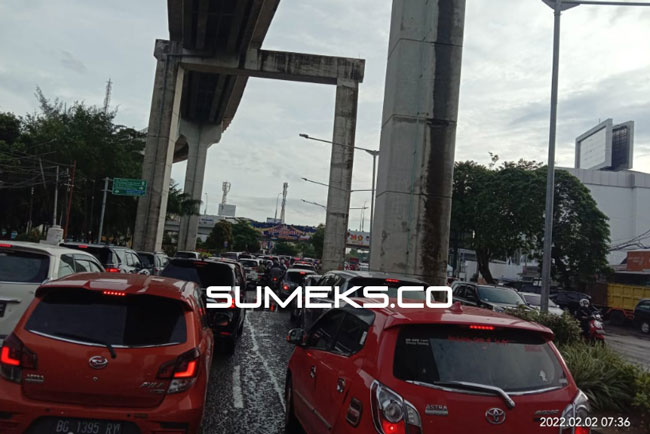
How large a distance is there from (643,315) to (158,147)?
28.9 m

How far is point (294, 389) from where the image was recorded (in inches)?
212

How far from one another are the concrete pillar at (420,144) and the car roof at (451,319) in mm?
11763

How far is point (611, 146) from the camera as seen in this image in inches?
3319

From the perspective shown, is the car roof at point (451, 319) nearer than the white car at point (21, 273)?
Yes

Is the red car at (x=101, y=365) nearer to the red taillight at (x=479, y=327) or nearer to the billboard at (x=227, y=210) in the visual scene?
the red taillight at (x=479, y=327)

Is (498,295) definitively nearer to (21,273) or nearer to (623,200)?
(21,273)

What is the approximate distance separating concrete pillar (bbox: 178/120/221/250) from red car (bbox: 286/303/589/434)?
173 feet

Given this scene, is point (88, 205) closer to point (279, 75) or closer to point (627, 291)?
point (279, 75)

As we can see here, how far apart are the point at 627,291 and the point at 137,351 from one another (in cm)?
2980

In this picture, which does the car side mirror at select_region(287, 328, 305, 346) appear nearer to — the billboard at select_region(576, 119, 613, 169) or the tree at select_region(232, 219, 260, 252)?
the billboard at select_region(576, 119, 613, 169)

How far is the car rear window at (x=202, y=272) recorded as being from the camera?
10282 mm

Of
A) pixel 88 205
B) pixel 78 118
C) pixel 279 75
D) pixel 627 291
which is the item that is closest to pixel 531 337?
pixel 627 291

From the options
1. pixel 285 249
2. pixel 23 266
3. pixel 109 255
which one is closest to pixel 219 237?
pixel 285 249

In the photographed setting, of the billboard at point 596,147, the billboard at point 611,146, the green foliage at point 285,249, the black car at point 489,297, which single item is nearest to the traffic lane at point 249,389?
the black car at point 489,297
